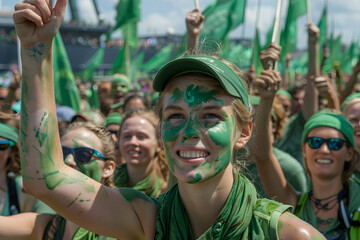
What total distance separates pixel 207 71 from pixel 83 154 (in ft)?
4.14

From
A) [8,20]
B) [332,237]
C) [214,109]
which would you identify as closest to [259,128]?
[332,237]

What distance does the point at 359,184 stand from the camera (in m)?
2.99

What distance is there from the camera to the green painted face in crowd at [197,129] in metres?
1.65

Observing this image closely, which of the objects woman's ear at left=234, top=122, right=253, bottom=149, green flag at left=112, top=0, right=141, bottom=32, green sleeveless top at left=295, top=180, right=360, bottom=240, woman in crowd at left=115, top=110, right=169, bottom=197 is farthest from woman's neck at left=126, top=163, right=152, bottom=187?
green flag at left=112, top=0, right=141, bottom=32

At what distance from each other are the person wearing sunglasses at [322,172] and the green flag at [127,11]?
650 centimetres

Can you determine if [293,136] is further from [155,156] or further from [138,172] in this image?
[138,172]

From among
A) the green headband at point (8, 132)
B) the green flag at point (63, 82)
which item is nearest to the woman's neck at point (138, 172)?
the green headband at point (8, 132)

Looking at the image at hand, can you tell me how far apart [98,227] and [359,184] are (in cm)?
192

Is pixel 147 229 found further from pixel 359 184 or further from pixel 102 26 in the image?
pixel 102 26

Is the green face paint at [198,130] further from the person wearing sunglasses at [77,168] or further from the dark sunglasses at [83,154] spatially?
the dark sunglasses at [83,154]

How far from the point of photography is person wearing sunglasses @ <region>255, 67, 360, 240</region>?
2.68 meters

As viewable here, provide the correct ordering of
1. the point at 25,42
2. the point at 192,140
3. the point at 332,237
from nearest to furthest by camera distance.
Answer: the point at 25,42, the point at 192,140, the point at 332,237

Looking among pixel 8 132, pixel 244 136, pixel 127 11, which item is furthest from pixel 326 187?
pixel 127 11

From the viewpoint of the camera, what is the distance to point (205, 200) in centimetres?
173
